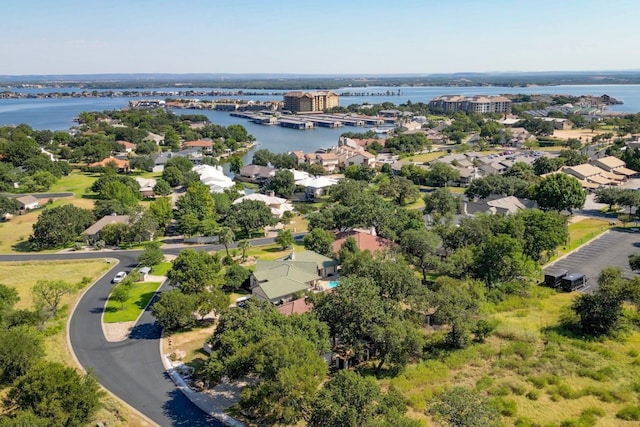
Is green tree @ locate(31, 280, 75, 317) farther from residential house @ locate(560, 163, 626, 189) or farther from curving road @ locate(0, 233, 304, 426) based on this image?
residential house @ locate(560, 163, 626, 189)

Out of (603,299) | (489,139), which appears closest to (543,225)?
(603,299)

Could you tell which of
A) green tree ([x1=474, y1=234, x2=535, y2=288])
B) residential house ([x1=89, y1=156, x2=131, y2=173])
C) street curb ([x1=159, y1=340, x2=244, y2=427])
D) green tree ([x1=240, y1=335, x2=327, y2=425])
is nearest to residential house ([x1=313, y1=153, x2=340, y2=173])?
residential house ([x1=89, y1=156, x2=131, y2=173])

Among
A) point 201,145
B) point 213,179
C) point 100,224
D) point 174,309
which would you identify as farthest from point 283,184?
point 201,145

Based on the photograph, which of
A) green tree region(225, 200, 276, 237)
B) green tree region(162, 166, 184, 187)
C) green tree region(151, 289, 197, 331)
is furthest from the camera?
green tree region(162, 166, 184, 187)

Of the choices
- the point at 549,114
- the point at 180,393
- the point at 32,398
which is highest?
the point at 549,114

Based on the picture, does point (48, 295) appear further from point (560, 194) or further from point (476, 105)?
point (476, 105)

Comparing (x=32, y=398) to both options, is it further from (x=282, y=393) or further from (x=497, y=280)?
(x=497, y=280)

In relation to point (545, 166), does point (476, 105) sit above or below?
above
